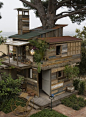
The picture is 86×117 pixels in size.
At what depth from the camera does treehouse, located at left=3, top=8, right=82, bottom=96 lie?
1466 centimetres

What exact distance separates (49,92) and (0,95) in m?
7.12

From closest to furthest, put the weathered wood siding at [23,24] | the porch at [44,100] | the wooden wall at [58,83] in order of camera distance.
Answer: the porch at [44,100] → the wooden wall at [58,83] → the weathered wood siding at [23,24]

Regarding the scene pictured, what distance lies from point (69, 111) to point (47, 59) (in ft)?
16.0

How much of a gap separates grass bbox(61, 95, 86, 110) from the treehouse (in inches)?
46.8

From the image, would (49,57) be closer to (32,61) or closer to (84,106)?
(32,61)

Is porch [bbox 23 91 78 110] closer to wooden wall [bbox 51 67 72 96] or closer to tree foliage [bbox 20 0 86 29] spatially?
wooden wall [bbox 51 67 72 96]

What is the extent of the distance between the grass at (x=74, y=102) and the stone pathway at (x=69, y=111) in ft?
1.19

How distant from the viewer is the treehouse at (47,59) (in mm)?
14656

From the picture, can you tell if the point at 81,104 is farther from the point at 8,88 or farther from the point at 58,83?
the point at 8,88

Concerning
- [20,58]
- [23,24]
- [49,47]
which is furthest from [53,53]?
[23,24]

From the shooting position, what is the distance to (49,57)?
1452cm

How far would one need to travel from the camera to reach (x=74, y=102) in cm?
1498

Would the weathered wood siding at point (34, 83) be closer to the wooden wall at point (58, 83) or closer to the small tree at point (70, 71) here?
the wooden wall at point (58, 83)

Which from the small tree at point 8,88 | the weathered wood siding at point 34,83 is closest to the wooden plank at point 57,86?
the weathered wood siding at point 34,83
